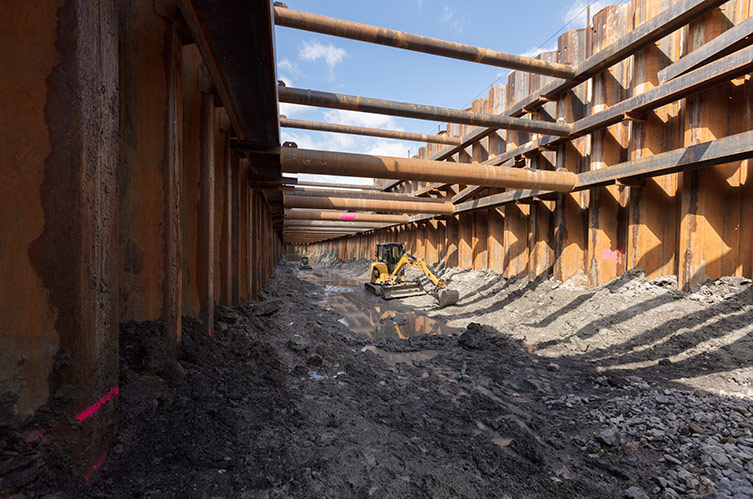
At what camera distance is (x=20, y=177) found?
5.88 ft

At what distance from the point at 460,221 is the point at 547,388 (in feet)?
35.7

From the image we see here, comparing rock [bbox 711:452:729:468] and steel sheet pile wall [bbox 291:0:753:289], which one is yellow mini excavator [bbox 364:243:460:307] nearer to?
steel sheet pile wall [bbox 291:0:753:289]

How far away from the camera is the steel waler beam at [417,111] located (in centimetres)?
693

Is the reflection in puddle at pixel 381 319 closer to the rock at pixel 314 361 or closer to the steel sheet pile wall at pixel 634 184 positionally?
the rock at pixel 314 361

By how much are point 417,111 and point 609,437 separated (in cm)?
710

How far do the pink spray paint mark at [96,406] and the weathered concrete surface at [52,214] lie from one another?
0.03 m

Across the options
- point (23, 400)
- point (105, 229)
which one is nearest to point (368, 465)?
point (23, 400)

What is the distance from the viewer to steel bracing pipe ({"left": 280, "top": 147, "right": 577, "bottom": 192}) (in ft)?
21.9

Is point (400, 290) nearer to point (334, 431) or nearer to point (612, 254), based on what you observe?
point (612, 254)

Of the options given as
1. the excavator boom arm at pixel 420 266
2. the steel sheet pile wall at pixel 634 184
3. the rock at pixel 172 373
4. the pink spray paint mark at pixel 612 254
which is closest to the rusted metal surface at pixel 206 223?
the rock at pixel 172 373

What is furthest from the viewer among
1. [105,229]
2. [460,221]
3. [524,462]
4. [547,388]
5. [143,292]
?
[460,221]

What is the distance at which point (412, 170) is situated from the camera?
7062 mm

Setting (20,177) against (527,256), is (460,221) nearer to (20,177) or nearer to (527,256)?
(527,256)

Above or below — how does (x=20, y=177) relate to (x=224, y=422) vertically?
above
